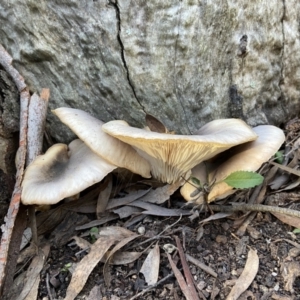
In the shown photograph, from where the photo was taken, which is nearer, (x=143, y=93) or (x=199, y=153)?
(x=199, y=153)

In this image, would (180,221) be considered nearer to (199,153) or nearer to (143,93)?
(199,153)

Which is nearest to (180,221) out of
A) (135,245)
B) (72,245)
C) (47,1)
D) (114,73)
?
(135,245)

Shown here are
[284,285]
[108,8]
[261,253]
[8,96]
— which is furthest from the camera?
[8,96]

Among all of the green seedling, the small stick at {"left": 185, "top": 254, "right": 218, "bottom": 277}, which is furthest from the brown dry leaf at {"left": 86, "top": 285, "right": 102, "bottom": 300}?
the green seedling

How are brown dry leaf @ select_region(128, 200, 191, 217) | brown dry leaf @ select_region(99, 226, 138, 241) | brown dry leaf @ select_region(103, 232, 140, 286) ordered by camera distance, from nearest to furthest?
brown dry leaf @ select_region(103, 232, 140, 286) → brown dry leaf @ select_region(99, 226, 138, 241) → brown dry leaf @ select_region(128, 200, 191, 217)

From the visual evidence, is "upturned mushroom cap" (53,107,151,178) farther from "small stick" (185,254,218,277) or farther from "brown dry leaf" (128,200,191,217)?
"small stick" (185,254,218,277)

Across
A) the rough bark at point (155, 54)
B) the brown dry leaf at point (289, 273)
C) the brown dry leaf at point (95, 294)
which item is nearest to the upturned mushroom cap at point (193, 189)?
the rough bark at point (155, 54)

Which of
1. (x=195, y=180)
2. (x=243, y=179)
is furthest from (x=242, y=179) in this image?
(x=195, y=180)

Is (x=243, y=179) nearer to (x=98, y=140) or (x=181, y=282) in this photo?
(x=181, y=282)
